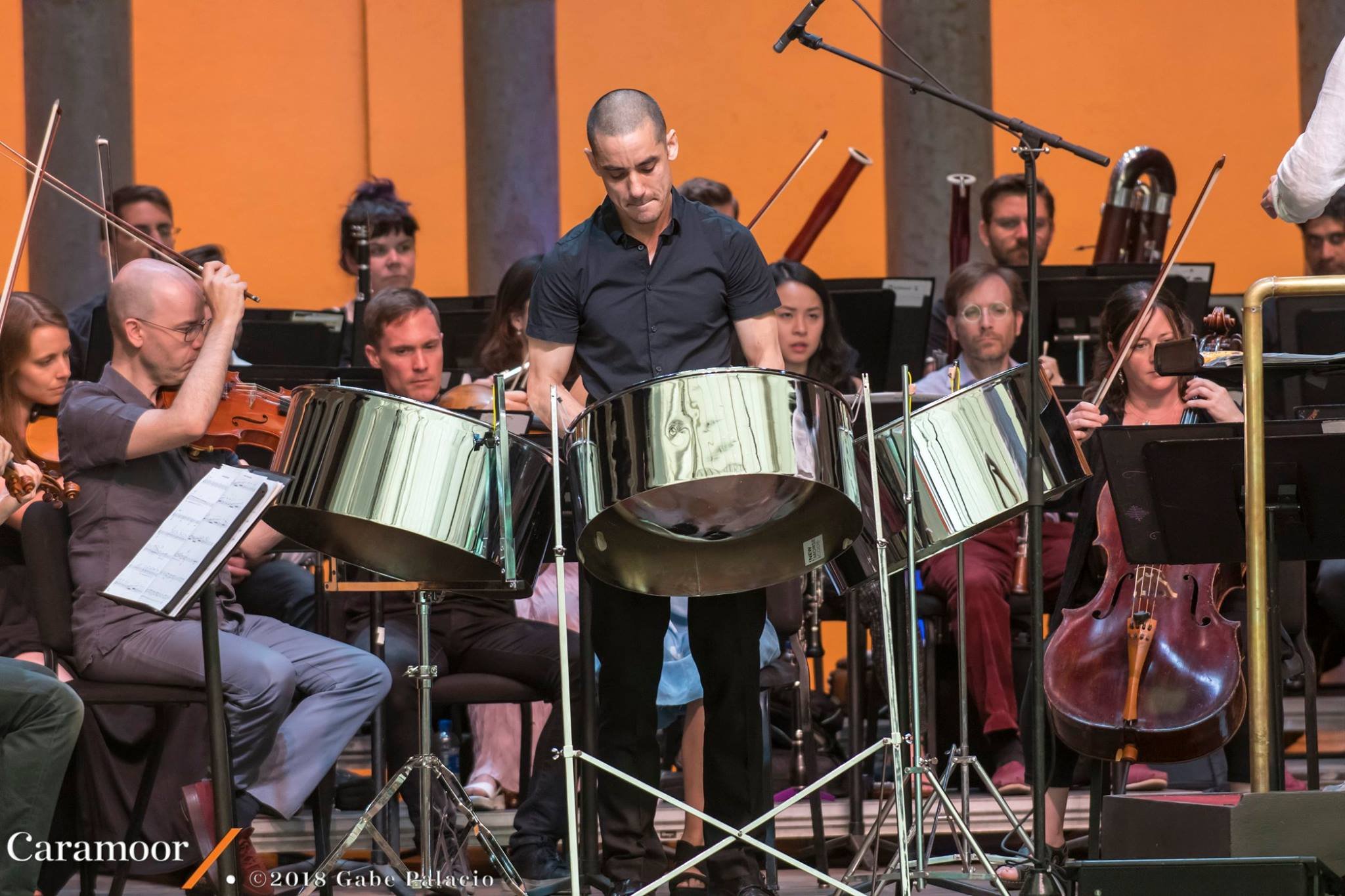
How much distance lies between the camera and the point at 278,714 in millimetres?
3096

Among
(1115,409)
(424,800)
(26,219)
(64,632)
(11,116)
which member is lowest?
(424,800)

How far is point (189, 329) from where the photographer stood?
3275 mm

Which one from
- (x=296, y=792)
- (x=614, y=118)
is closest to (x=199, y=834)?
(x=296, y=792)

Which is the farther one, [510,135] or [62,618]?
[510,135]

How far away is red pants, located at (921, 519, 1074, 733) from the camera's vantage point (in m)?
3.72

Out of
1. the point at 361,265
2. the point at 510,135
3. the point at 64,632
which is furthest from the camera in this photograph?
the point at 510,135

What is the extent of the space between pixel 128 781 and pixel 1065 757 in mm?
1666

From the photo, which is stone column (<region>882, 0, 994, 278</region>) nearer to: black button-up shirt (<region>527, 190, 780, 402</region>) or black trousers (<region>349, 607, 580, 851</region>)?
black trousers (<region>349, 607, 580, 851</region>)

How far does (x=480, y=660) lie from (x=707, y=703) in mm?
819

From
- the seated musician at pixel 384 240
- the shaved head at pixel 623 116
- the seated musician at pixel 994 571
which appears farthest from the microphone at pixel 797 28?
the seated musician at pixel 384 240

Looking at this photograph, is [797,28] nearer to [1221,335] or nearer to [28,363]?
[1221,335]

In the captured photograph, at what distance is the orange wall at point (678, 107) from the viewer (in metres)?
6.59

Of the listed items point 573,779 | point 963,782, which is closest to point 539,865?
Result: point 963,782

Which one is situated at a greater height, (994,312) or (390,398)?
(994,312)
